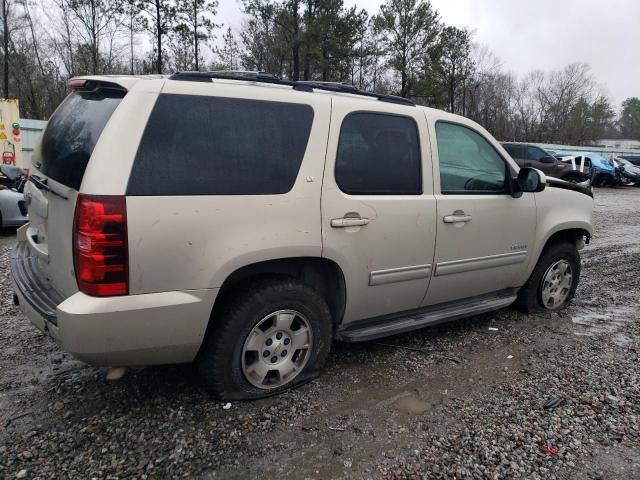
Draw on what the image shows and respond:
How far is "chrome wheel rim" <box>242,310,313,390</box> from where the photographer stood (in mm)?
2930

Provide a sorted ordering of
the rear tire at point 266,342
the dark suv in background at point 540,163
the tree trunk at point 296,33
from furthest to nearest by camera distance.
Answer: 1. the tree trunk at point 296,33
2. the dark suv in background at point 540,163
3. the rear tire at point 266,342

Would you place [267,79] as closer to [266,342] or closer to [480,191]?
[266,342]

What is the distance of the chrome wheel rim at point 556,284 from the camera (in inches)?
185

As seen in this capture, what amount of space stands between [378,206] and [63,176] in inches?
74.2

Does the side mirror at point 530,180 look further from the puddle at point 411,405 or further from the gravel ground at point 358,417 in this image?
the puddle at point 411,405

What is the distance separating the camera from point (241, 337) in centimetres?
283

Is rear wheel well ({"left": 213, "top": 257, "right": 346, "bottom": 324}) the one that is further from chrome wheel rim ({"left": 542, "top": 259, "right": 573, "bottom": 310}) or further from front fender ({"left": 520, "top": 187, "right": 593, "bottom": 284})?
chrome wheel rim ({"left": 542, "top": 259, "right": 573, "bottom": 310})

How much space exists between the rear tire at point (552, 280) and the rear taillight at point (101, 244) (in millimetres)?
3735

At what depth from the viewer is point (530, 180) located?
4.05 m

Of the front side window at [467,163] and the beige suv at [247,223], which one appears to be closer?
the beige suv at [247,223]

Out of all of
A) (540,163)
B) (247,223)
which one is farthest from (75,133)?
(540,163)

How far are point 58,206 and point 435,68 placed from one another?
120ft

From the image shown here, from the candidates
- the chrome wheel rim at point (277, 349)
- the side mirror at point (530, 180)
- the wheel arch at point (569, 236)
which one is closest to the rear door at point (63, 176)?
the chrome wheel rim at point (277, 349)

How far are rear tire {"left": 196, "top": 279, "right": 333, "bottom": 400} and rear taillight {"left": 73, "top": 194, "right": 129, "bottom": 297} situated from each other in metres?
0.67
